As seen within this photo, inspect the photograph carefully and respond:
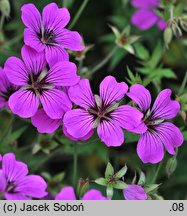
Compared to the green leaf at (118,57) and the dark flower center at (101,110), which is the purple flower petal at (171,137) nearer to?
the dark flower center at (101,110)

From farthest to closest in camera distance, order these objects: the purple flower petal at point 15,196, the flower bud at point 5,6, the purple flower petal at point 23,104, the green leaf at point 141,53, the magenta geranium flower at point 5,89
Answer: the green leaf at point 141,53 → the flower bud at point 5,6 → the magenta geranium flower at point 5,89 → the purple flower petal at point 23,104 → the purple flower petal at point 15,196

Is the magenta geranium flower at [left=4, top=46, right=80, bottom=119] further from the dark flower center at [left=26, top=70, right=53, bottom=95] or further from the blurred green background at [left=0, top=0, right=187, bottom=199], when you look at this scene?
the blurred green background at [left=0, top=0, right=187, bottom=199]

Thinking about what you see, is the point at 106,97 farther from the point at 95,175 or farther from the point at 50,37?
the point at 95,175

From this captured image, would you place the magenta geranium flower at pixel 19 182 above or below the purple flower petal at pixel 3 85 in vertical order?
below

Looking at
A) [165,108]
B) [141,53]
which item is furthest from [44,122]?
[141,53]

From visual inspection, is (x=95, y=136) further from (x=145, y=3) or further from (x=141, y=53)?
(x=145, y=3)

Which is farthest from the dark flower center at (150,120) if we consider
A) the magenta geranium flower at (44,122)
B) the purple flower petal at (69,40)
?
the purple flower petal at (69,40)
